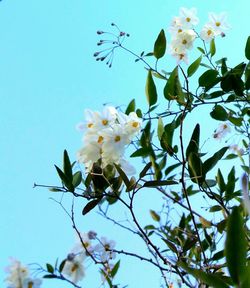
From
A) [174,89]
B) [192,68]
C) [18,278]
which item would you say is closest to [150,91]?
[174,89]

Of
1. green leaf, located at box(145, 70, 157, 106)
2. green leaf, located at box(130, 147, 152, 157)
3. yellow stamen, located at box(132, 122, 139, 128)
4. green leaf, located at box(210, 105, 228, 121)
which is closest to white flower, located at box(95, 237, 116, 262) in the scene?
green leaf, located at box(130, 147, 152, 157)

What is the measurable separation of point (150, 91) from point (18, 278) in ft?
2.53

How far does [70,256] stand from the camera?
125 centimetres

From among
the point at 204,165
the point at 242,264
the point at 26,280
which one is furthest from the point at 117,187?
the point at 242,264

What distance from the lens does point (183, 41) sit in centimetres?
200

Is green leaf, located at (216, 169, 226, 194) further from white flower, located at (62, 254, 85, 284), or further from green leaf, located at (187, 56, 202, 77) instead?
white flower, located at (62, 254, 85, 284)

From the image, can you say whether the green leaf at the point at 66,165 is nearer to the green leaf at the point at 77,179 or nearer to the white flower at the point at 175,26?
the green leaf at the point at 77,179

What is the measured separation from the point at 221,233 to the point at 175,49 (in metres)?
0.92

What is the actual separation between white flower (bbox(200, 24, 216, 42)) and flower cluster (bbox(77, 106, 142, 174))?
Answer: 110 cm

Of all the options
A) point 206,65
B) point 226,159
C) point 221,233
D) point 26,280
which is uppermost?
point 206,65

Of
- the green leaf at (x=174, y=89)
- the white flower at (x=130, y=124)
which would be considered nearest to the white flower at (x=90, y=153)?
the white flower at (x=130, y=124)

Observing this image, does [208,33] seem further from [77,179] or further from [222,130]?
[77,179]

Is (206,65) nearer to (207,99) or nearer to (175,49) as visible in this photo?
(175,49)

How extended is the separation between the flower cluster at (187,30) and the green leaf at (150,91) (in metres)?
0.46
